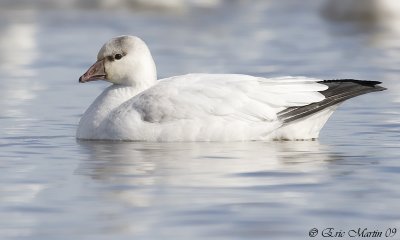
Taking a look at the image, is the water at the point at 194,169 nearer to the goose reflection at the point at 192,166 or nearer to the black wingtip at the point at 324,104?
the goose reflection at the point at 192,166

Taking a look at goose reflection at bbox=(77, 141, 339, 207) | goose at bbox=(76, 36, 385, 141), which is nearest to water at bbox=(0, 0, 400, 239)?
goose reflection at bbox=(77, 141, 339, 207)

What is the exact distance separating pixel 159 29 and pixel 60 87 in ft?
26.4

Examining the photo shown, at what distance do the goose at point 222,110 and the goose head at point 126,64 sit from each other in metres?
0.26

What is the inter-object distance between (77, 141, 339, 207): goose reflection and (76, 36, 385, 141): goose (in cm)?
11

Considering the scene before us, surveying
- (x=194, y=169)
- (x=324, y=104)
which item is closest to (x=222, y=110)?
(x=324, y=104)

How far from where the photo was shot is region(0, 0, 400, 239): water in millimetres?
7324

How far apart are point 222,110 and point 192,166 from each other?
1397 millimetres

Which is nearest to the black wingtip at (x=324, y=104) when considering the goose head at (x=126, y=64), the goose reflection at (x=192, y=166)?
the goose reflection at (x=192, y=166)

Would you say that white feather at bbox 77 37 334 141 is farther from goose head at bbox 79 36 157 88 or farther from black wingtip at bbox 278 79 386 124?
goose head at bbox 79 36 157 88

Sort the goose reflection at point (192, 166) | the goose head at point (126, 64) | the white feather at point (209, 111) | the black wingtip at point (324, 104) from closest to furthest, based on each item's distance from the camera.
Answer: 1. the goose reflection at point (192, 166)
2. the white feather at point (209, 111)
3. the black wingtip at point (324, 104)
4. the goose head at point (126, 64)

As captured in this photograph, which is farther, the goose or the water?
the goose

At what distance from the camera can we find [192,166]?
9.32 meters

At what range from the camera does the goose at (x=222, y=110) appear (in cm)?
1063

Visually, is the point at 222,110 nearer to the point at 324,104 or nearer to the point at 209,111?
the point at 209,111
